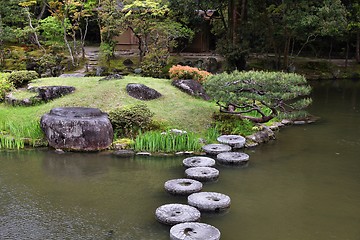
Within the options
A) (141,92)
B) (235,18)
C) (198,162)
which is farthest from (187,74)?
(235,18)

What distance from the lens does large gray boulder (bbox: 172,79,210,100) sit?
1922 cm

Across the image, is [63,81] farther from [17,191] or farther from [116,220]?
[116,220]

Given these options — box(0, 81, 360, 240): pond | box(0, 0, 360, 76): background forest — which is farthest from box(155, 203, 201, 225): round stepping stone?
box(0, 0, 360, 76): background forest

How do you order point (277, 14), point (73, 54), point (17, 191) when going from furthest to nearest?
point (73, 54), point (277, 14), point (17, 191)

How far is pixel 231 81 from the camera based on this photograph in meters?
15.4

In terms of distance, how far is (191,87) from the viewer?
1938cm

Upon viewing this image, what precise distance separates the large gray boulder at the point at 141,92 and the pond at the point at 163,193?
443 cm

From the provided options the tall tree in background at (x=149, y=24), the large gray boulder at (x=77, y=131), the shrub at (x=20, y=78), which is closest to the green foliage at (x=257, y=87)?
the large gray boulder at (x=77, y=131)

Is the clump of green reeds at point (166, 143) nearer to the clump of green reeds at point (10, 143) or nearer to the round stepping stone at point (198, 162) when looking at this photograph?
the round stepping stone at point (198, 162)

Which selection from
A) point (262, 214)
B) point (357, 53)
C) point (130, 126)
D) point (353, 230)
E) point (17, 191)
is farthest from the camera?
point (357, 53)

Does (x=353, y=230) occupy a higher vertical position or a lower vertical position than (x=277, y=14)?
lower

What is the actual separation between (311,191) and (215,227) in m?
3.56

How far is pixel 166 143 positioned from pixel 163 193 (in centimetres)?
356

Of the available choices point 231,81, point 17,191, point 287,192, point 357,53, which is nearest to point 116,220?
point 17,191
